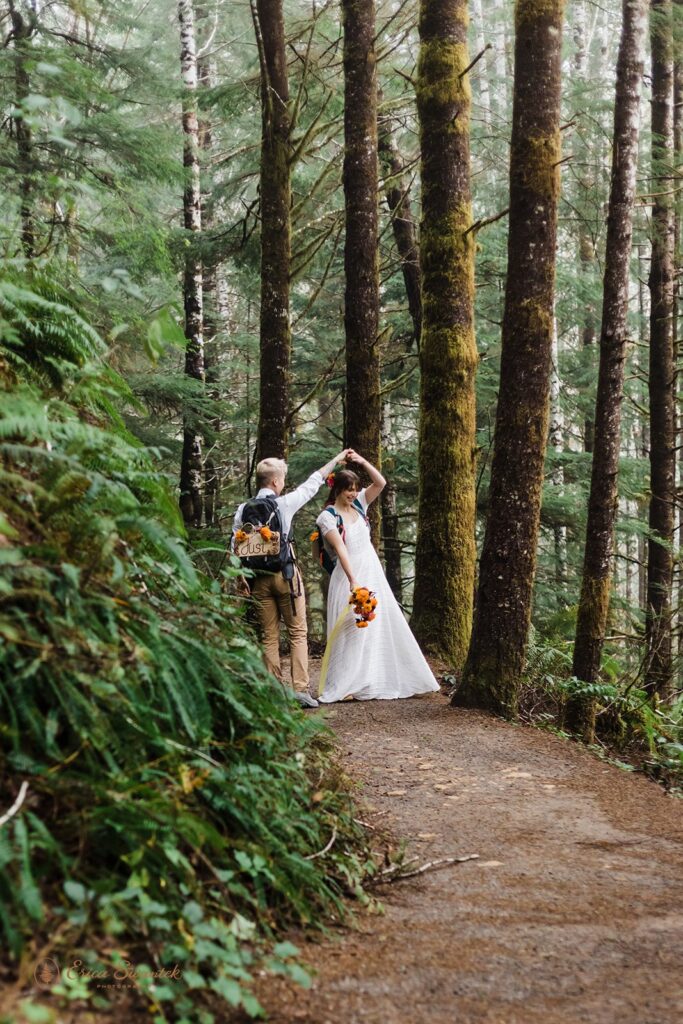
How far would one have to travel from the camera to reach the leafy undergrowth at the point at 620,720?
8.08 meters

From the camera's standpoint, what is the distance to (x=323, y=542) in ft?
31.7

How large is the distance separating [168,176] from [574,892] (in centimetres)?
1184

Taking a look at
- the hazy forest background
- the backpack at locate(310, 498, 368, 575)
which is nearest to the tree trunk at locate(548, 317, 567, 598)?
the hazy forest background

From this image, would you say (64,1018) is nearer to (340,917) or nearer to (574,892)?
(340,917)

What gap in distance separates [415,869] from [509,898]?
50cm

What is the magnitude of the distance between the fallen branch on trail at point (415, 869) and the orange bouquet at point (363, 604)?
4.26 metres

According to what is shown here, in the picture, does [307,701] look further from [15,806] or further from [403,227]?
[403,227]

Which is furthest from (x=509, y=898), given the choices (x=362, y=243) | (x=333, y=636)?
(x=362, y=243)

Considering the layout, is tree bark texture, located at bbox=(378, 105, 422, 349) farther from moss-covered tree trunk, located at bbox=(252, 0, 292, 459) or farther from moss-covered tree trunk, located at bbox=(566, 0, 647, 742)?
moss-covered tree trunk, located at bbox=(566, 0, 647, 742)

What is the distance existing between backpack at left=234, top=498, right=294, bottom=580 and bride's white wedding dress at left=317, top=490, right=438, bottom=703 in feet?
3.04

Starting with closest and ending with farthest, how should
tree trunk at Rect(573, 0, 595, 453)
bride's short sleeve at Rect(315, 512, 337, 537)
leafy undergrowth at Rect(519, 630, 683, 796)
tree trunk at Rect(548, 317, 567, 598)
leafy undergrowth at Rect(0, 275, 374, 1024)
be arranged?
leafy undergrowth at Rect(0, 275, 374, 1024) → leafy undergrowth at Rect(519, 630, 683, 796) → bride's short sleeve at Rect(315, 512, 337, 537) → tree trunk at Rect(548, 317, 567, 598) → tree trunk at Rect(573, 0, 595, 453)

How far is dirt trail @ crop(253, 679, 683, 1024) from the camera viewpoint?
10.1 feet

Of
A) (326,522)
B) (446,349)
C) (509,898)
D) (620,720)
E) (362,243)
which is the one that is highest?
(362,243)

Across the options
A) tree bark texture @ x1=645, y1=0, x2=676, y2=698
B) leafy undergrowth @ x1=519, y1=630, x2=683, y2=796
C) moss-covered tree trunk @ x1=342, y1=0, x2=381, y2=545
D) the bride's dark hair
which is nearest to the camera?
leafy undergrowth @ x1=519, y1=630, x2=683, y2=796
